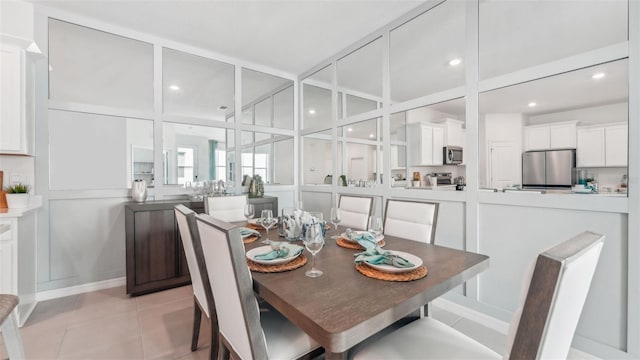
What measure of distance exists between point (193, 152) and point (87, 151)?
1025mm

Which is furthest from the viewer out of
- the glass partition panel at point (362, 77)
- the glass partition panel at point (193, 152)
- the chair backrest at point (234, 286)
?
the glass partition panel at point (193, 152)

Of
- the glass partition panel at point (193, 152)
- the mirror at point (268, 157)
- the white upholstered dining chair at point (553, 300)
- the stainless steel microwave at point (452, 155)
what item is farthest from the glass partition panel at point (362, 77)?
the white upholstered dining chair at point (553, 300)

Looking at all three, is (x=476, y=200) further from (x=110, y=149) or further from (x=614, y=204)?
(x=110, y=149)

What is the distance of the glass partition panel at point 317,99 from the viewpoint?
3.85m

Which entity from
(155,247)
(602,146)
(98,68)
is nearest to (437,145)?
(602,146)

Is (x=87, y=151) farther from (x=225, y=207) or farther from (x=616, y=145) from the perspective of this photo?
(x=616, y=145)

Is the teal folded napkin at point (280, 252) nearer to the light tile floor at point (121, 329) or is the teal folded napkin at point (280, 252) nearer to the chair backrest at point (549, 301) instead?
the chair backrest at point (549, 301)

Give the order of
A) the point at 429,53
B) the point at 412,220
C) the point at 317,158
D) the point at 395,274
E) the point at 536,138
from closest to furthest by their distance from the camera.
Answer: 1. the point at 395,274
2. the point at 536,138
3. the point at 412,220
4. the point at 429,53
5. the point at 317,158

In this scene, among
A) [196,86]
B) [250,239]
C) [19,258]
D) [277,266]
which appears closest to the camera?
[277,266]

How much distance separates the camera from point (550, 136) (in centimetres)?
181

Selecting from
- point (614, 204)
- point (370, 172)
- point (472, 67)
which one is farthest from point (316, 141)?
point (614, 204)

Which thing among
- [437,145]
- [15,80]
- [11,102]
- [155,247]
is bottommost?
[155,247]

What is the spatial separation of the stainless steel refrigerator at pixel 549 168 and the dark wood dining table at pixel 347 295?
963 mm

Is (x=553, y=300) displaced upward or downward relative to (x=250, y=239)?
upward
